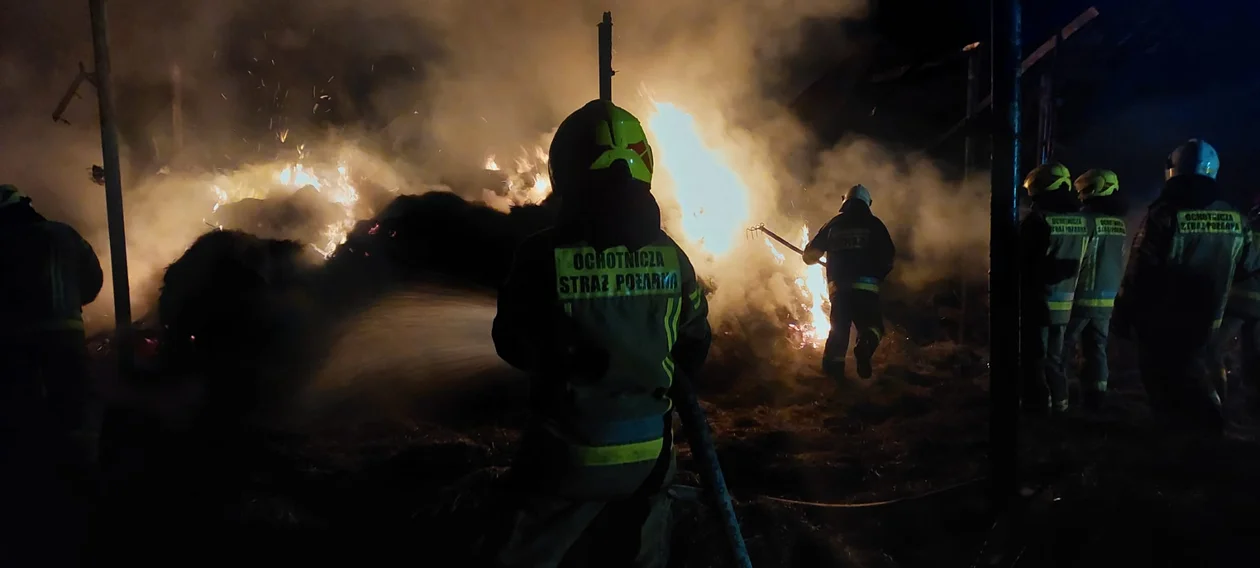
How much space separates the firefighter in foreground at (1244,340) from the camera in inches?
244

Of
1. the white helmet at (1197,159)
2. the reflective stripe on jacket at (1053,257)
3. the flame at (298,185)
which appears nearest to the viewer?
the white helmet at (1197,159)

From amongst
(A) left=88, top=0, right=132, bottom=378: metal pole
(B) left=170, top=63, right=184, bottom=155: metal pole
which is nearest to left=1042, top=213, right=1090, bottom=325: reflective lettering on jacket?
(A) left=88, top=0, right=132, bottom=378: metal pole

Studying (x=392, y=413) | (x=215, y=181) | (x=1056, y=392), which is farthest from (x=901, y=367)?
(x=215, y=181)

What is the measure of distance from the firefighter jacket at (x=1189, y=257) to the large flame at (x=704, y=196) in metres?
4.74

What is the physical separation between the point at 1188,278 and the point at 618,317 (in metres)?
5.52

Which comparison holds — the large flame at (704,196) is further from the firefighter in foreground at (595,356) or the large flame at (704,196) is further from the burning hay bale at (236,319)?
the firefighter in foreground at (595,356)

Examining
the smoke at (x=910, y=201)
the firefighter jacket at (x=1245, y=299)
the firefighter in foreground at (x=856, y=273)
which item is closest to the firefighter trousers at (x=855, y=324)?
the firefighter in foreground at (x=856, y=273)

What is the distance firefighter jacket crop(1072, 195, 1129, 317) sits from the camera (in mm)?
6391

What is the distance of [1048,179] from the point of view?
6309mm

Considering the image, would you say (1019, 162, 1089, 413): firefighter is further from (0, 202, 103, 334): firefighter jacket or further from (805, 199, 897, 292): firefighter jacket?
(0, 202, 103, 334): firefighter jacket

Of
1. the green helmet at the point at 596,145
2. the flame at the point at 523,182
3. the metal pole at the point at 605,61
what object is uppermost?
the metal pole at the point at 605,61

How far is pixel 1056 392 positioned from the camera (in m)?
6.41

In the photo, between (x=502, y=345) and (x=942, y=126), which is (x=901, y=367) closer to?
(x=942, y=126)

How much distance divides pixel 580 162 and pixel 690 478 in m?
3.05
